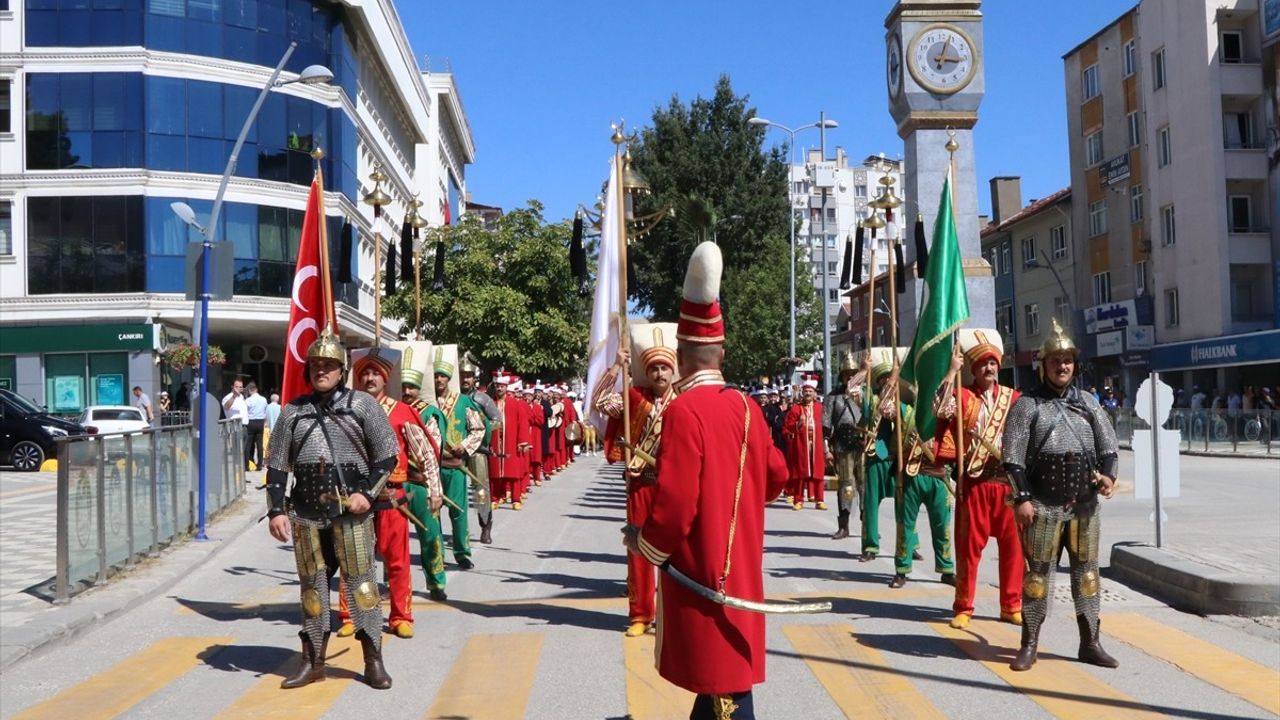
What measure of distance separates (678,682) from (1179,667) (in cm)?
409

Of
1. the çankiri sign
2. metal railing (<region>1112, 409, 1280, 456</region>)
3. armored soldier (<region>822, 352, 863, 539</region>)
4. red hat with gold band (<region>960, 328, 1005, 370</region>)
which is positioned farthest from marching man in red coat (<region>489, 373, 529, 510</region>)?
the çankiri sign

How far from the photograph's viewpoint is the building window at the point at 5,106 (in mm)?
35906

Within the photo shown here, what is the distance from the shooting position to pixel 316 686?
24.7 feet

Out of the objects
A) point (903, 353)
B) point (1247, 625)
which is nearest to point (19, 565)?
point (903, 353)

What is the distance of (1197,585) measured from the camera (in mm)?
9711

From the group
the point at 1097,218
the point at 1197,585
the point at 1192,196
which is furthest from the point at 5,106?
the point at 1097,218

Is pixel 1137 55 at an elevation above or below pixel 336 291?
above

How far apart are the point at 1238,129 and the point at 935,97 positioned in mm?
24759

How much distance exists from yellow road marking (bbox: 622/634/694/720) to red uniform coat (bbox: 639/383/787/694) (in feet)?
5.37

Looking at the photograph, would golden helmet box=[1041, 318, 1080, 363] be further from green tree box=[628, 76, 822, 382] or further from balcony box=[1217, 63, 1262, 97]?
green tree box=[628, 76, 822, 382]

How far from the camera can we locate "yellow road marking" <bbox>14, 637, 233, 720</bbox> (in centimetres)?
713

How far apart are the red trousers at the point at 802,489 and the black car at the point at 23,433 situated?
16.6 metres

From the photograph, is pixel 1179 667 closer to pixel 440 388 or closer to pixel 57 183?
pixel 440 388

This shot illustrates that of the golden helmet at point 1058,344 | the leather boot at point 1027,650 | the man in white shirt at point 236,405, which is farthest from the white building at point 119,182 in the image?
the leather boot at point 1027,650
